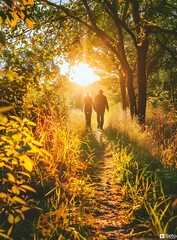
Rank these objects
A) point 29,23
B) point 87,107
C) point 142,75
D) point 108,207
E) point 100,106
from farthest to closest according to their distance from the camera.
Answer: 1. point 87,107
2. point 100,106
3. point 142,75
4. point 108,207
5. point 29,23

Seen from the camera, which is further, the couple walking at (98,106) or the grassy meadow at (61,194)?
the couple walking at (98,106)

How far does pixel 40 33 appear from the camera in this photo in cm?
1309

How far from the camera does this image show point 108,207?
14.4 feet

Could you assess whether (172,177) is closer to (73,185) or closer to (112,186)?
(112,186)

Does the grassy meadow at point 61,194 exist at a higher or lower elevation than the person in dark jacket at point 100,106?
lower

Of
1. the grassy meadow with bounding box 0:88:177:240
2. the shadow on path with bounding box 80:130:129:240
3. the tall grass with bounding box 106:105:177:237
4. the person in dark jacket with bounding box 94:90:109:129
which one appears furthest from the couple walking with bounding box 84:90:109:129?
the shadow on path with bounding box 80:130:129:240

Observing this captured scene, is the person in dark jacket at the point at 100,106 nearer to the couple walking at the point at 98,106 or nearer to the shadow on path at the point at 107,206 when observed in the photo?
the couple walking at the point at 98,106

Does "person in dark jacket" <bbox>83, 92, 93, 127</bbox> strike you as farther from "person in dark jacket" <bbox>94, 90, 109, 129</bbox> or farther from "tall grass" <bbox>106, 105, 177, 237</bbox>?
"tall grass" <bbox>106, 105, 177, 237</bbox>

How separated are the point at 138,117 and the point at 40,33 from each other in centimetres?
554

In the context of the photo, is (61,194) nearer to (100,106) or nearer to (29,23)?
(29,23)

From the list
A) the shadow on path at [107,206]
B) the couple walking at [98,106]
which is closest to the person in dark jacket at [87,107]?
the couple walking at [98,106]

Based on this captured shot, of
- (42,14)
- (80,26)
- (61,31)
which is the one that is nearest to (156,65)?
(80,26)

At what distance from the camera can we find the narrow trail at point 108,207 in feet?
12.0

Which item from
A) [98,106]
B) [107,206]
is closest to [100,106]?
[98,106]
